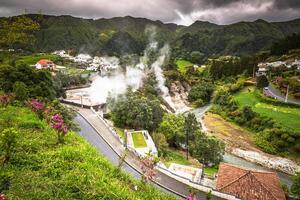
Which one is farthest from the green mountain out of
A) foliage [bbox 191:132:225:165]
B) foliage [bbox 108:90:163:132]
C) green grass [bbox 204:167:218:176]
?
green grass [bbox 204:167:218:176]

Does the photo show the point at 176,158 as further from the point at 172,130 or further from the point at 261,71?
the point at 261,71

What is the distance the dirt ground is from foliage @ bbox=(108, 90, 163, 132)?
9942mm

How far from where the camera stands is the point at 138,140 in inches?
952

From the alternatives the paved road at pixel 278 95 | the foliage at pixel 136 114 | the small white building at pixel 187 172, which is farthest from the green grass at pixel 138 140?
the paved road at pixel 278 95

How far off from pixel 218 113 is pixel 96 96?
2016 centimetres

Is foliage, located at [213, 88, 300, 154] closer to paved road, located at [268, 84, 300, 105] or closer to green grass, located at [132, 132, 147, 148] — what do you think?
paved road, located at [268, 84, 300, 105]

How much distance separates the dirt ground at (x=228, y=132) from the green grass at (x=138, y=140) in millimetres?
12794

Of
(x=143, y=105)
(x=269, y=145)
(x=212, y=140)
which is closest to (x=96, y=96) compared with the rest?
(x=143, y=105)

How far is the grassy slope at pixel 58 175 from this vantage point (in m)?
5.89

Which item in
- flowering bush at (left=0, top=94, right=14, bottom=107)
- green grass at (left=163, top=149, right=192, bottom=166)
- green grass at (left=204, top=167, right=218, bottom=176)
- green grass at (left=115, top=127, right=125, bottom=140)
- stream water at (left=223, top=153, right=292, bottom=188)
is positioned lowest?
stream water at (left=223, top=153, right=292, bottom=188)

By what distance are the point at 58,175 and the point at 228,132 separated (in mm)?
33277

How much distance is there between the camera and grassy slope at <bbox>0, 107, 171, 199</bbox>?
5891mm

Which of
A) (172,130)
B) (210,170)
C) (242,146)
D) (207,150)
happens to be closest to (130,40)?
(242,146)

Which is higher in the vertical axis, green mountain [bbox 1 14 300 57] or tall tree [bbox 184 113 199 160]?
green mountain [bbox 1 14 300 57]
